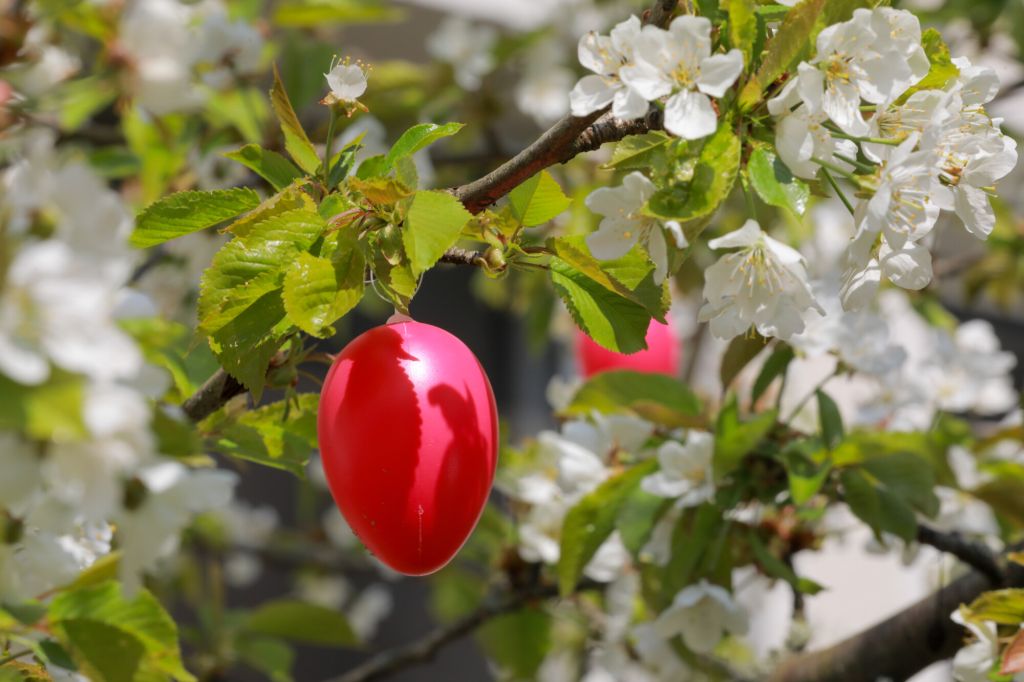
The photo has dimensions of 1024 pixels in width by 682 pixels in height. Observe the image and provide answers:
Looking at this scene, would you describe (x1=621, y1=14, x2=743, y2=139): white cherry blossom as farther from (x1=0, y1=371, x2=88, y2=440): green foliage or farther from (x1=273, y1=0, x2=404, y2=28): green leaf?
(x1=273, y1=0, x2=404, y2=28): green leaf

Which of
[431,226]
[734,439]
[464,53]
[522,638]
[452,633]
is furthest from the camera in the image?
[464,53]

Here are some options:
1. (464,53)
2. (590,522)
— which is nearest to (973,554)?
(590,522)

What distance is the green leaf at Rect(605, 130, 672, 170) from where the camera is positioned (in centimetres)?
70

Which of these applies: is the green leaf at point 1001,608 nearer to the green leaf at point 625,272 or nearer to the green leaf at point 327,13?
the green leaf at point 625,272

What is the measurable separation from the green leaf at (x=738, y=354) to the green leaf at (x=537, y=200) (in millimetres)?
170

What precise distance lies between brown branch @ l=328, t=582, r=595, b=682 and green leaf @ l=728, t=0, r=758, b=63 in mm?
838

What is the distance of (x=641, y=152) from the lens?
0.70 metres

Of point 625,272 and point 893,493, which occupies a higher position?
point 625,272

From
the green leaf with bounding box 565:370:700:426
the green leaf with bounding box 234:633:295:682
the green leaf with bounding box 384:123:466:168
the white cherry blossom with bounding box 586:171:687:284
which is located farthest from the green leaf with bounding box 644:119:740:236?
the green leaf with bounding box 234:633:295:682

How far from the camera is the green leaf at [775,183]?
679 millimetres

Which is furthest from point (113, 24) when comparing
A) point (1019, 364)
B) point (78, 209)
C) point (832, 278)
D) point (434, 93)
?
point (1019, 364)

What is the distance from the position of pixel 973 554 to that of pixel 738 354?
0.33m

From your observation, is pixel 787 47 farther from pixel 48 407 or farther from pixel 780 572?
pixel 780 572

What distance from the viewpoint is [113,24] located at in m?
1.41
